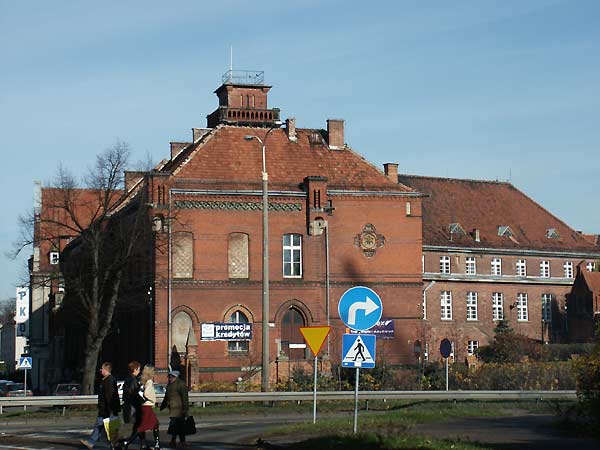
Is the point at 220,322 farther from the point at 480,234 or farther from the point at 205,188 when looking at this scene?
the point at 480,234

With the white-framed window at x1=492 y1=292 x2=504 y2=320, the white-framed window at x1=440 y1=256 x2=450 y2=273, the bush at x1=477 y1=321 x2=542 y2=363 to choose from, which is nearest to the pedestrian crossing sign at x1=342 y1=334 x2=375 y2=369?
the bush at x1=477 y1=321 x2=542 y2=363

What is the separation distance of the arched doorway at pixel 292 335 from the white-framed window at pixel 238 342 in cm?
197

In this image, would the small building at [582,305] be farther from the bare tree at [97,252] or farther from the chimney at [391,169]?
the bare tree at [97,252]

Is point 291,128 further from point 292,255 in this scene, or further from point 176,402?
point 176,402

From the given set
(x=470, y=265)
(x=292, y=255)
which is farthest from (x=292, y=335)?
(x=470, y=265)

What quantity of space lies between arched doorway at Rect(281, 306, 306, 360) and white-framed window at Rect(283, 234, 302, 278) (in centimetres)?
187

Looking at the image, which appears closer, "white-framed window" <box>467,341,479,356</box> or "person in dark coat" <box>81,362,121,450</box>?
"person in dark coat" <box>81,362,121,450</box>

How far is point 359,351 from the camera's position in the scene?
18.9m

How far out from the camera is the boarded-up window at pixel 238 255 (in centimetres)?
5533

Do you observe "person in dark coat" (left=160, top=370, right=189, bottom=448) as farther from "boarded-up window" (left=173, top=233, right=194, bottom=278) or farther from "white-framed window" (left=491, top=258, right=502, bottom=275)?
"white-framed window" (left=491, top=258, right=502, bottom=275)

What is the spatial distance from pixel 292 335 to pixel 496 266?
1218 inches

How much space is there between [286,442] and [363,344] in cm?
350

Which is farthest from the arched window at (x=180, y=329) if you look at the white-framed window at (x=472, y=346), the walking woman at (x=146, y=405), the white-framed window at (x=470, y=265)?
the walking woman at (x=146, y=405)

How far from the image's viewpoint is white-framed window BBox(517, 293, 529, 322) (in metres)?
82.5
